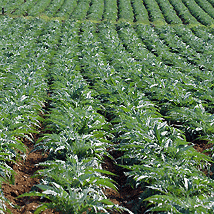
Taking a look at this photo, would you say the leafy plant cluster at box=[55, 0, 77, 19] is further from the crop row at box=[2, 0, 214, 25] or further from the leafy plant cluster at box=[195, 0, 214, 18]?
the leafy plant cluster at box=[195, 0, 214, 18]

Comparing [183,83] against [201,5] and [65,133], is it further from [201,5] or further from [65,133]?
Result: [201,5]

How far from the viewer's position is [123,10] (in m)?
25.2

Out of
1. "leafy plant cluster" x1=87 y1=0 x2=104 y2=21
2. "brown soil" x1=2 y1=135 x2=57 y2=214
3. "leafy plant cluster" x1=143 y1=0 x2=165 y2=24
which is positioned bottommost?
"brown soil" x1=2 y1=135 x2=57 y2=214

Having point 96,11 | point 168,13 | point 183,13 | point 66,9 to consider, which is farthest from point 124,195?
point 183,13

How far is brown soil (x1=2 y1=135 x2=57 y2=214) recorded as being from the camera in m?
3.34

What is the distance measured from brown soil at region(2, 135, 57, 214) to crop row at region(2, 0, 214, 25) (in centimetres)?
1917

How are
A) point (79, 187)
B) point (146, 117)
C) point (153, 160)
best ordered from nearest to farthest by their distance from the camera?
point (79, 187), point (153, 160), point (146, 117)

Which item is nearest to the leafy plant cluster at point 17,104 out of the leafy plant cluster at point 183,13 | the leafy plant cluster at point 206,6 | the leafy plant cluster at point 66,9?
the leafy plant cluster at point 66,9

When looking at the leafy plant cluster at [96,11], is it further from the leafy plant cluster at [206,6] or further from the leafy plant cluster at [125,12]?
the leafy plant cluster at [206,6]

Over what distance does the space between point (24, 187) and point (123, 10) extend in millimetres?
24239

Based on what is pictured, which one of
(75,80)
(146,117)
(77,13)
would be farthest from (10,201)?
(77,13)

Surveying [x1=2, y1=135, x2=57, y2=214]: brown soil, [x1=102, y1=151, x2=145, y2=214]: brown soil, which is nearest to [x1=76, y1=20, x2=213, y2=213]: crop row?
[x1=102, y1=151, x2=145, y2=214]: brown soil

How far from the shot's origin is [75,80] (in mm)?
7242

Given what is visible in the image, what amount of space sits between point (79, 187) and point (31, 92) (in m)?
3.46
